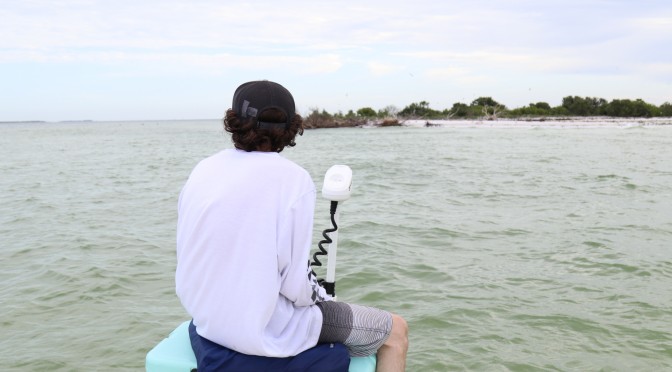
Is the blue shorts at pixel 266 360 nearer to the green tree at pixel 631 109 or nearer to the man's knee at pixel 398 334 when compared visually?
the man's knee at pixel 398 334

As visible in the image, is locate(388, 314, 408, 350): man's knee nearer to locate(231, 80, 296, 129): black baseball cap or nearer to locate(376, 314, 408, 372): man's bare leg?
locate(376, 314, 408, 372): man's bare leg

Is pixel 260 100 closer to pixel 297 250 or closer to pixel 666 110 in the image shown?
pixel 297 250

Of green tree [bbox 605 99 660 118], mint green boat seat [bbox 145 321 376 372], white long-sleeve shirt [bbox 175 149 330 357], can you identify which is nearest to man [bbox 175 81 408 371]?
white long-sleeve shirt [bbox 175 149 330 357]

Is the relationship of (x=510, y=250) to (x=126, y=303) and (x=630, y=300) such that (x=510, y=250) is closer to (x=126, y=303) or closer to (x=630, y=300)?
(x=630, y=300)

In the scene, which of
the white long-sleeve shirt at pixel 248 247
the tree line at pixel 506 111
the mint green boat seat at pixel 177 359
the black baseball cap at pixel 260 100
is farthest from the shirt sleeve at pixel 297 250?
the tree line at pixel 506 111

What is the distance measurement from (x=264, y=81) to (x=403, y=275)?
16.0 feet

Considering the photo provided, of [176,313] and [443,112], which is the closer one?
[176,313]

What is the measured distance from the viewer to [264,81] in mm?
2568

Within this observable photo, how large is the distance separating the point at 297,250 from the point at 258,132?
0.53 m

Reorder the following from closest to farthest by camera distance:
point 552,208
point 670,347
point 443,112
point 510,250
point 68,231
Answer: point 670,347
point 510,250
point 68,231
point 552,208
point 443,112

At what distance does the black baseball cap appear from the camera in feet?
8.27

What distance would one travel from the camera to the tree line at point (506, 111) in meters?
82.0

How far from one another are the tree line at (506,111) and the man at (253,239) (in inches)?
2856

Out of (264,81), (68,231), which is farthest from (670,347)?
(68,231)
